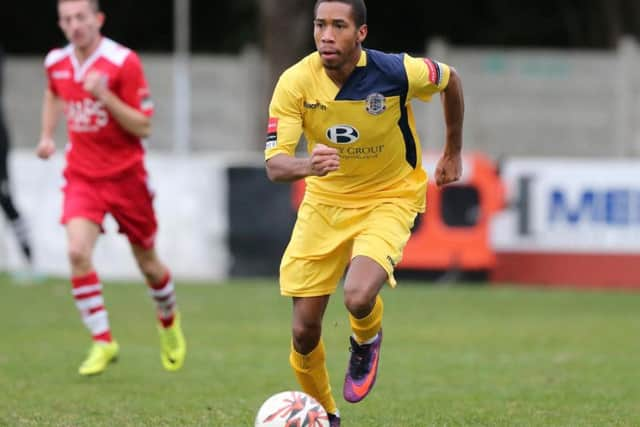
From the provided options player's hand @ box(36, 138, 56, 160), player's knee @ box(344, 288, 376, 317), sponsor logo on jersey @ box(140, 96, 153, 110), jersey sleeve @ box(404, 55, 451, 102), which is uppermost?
jersey sleeve @ box(404, 55, 451, 102)

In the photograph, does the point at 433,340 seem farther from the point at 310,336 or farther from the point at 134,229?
the point at 310,336

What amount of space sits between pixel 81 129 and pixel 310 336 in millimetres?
2899

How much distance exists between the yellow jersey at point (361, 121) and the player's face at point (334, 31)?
20 cm

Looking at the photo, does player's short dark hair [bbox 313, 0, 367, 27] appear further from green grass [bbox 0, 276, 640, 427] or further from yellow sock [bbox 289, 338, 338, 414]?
green grass [bbox 0, 276, 640, 427]

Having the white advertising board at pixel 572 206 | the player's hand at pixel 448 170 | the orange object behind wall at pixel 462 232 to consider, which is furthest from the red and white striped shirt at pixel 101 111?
the white advertising board at pixel 572 206

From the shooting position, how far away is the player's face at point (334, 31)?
676cm

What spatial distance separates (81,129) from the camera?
9.14 m

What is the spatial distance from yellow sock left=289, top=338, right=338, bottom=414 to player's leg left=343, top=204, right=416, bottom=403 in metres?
0.11

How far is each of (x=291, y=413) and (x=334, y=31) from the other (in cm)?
187

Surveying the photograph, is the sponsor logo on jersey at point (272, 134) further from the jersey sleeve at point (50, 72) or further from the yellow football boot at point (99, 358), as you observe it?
the jersey sleeve at point (50, 72)

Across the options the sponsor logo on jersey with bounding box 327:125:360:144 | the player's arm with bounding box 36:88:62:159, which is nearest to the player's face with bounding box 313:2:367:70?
the sponsor logo on jersey with bounding box 327:125:360:144

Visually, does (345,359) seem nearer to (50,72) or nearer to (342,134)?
(50,72)

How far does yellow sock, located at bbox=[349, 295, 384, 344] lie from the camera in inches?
281

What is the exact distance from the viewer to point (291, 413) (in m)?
6.37
